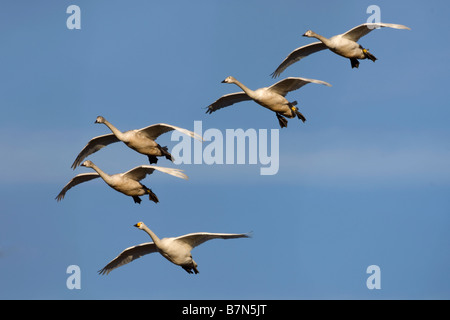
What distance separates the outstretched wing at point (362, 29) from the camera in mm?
58719

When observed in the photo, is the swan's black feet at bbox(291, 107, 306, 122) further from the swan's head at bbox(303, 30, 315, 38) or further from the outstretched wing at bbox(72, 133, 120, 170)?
the outstretched wing at bbox(72, 133, 120, 170)

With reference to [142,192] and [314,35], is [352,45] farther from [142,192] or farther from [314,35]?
[142,192]

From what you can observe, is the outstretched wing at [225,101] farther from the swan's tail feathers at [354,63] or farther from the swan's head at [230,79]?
the swan's tail feathers at [354,63]

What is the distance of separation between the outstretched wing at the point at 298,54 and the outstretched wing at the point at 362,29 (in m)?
1.72

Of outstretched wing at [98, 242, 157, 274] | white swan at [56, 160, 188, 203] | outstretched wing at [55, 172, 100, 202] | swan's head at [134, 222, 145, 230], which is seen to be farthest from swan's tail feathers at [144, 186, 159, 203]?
outstretched wing at [55, 172, 100, 202]

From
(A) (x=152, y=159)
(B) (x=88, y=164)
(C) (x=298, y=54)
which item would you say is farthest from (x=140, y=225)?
(C) (x=298, y=54)

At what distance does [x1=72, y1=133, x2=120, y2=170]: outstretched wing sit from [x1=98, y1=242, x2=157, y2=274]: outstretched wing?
6206 millimetres

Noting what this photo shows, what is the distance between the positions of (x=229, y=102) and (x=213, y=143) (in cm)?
493

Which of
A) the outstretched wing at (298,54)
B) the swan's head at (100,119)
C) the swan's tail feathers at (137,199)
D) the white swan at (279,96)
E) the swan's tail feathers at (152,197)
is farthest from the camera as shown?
the outstretched wing at (298,54)

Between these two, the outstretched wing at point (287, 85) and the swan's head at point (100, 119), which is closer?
the outstretched wing at point (287, 85)

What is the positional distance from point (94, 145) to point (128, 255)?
6.68 metres

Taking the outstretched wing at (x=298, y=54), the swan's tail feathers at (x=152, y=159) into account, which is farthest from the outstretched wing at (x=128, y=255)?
the outstretched wing at (x=298, y=54)

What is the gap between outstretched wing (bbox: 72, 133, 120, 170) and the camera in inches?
2464

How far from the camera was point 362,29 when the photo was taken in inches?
2360
